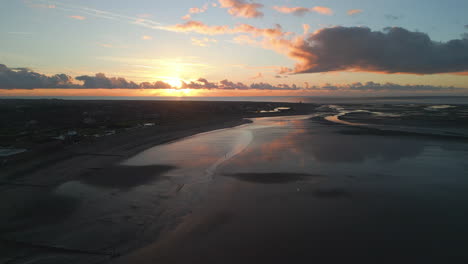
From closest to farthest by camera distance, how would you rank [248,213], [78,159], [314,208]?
[248,213] < [314,208] < [78,159]

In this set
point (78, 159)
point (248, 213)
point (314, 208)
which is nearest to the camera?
point (248, 213)

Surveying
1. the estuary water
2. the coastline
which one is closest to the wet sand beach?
the estuary water

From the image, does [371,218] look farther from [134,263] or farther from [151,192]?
[151,192]

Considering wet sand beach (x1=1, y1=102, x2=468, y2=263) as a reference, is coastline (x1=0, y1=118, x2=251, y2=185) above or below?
above

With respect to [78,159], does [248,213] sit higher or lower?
lower

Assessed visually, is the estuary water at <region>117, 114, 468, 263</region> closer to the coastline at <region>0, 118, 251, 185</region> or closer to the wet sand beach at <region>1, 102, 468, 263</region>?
the wet sand beach at <region>1, 102, 468, 263</region>

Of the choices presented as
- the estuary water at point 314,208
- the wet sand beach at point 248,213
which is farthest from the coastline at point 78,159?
the estuary water at point 314,208

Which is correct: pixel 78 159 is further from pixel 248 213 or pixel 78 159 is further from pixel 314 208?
pixel 314 208

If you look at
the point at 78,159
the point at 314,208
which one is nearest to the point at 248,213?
the point at 314,208

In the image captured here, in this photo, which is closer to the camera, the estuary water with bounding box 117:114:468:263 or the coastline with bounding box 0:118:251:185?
the estuary water with bounding box 117:114:468:263

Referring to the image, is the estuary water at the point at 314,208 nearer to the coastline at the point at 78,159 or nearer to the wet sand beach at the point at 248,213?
the wet sand beach at the point at 248,213

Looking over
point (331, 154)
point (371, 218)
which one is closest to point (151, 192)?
point (371, 218)
